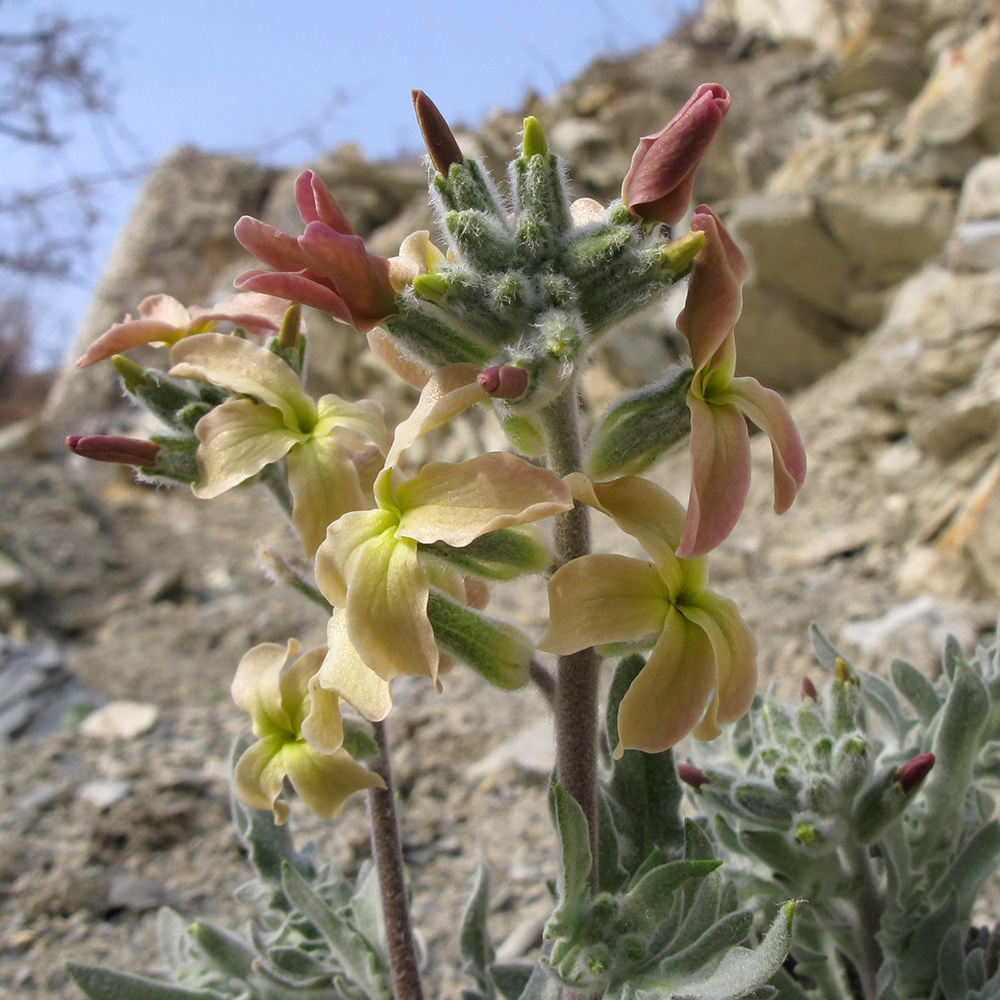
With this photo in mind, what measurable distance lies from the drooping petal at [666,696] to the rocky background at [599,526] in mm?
496

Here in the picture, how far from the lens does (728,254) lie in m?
1.17

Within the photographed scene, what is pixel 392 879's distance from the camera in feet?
5.16

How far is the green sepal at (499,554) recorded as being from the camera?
3.82ft

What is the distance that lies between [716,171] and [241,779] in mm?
11276

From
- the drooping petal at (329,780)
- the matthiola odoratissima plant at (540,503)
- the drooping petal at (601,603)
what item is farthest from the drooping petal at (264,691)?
the drooping petal at (601,603)

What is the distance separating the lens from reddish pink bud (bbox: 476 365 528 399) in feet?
3.31

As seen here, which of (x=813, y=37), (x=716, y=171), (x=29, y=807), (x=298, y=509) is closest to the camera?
(x=298, y=509)

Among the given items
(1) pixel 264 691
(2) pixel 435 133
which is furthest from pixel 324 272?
(1) pixel 264 691

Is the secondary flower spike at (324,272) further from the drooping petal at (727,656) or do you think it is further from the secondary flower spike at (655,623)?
the drooping petal at (727,656)

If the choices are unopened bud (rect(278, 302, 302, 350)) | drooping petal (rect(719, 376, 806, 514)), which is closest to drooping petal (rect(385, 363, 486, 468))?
drooping petal (rect(719, 376, 806, 514))

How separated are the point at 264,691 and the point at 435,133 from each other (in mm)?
934

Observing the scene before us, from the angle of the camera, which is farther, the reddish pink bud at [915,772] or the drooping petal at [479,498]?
the reddish pink bud at [915,772]

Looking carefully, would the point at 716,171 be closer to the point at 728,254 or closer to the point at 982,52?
the point at 982,52

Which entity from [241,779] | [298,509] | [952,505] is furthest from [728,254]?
[952,505]
